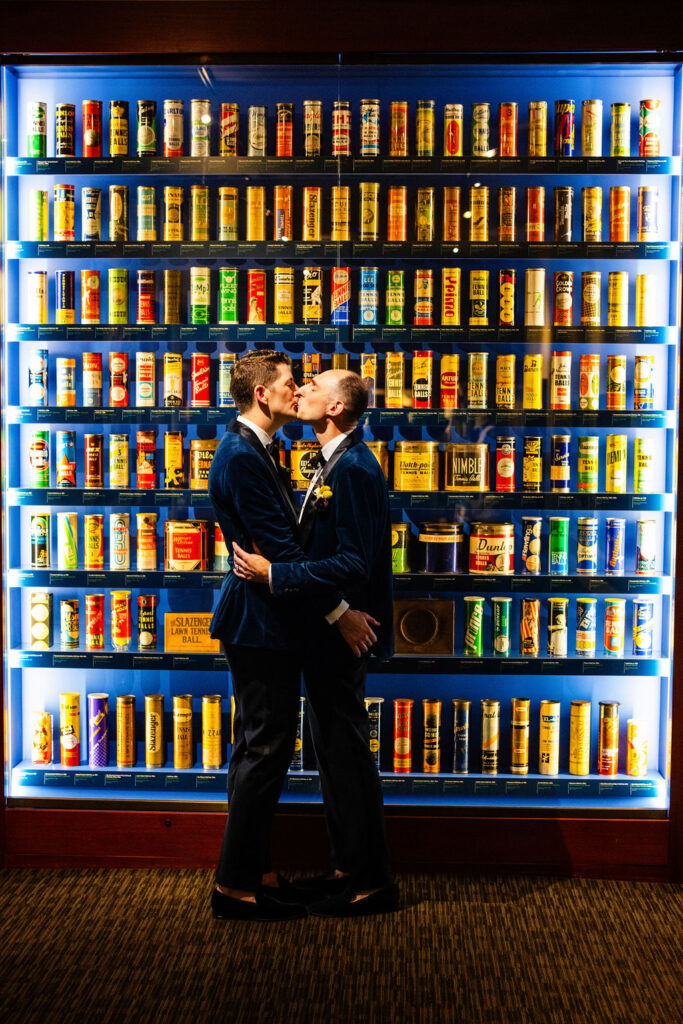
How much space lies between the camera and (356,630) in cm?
283

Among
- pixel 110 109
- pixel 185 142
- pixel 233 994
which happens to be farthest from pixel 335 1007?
pixel 110 109

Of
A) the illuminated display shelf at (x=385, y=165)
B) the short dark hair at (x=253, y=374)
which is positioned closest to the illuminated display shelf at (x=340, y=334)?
the short dark hair at (x=253, y=374)

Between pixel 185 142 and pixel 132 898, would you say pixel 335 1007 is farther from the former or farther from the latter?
pixel 185 142

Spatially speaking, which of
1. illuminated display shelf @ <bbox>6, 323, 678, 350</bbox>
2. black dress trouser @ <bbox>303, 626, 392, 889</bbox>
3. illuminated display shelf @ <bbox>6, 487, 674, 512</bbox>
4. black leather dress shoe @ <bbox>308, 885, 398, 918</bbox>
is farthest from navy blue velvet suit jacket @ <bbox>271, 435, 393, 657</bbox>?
black leather dress shoe @ <bbox>308, 885, 398, 918</bbox>

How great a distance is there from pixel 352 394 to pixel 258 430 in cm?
32

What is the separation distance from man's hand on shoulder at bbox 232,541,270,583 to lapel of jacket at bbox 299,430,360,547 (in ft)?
0.61

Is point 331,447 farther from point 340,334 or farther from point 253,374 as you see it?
point 340,334

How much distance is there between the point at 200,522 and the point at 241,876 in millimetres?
1233

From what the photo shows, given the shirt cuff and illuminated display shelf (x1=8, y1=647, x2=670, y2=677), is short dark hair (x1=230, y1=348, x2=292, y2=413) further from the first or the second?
illuminated display shelf (x1=8, y1=647, x2=670, y2=677)

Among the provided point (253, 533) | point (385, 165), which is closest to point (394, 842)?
point (253, 533)

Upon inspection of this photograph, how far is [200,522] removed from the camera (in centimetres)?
337

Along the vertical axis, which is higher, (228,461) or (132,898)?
(228,461)

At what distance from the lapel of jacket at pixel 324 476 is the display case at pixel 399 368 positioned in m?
0.43

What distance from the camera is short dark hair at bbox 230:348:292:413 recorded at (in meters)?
2.87
